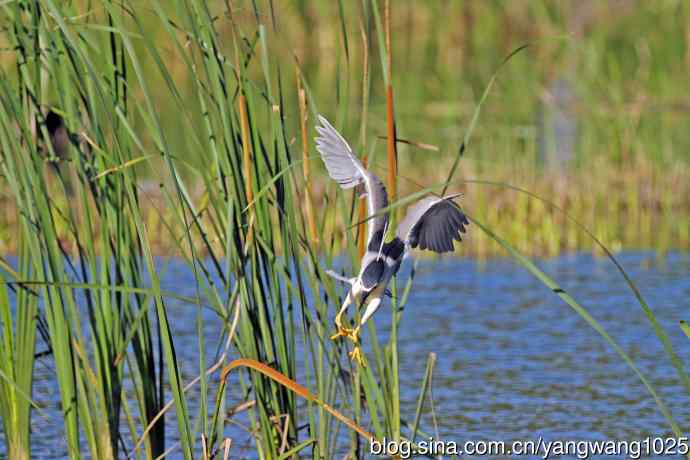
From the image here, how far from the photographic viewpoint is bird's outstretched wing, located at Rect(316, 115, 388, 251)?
2.79m

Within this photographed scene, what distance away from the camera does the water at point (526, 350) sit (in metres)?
5.18

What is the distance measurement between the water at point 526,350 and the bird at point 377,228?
160 centimetres

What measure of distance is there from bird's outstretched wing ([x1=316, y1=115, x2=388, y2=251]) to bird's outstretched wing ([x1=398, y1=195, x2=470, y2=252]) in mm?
62

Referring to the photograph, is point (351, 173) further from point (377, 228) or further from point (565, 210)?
point (565, 210)

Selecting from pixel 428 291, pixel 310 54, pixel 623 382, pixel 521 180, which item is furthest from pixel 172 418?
pixel 310 54

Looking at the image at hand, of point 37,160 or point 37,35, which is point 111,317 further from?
point 37,35

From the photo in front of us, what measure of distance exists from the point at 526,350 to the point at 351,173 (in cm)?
371

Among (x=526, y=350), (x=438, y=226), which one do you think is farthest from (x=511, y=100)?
(x=438, y=226)

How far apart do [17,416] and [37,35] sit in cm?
103

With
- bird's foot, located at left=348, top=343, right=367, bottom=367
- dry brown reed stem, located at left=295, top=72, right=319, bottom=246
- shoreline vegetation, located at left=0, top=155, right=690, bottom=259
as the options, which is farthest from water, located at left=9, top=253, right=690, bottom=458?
bird's foot, located at left=348, top=343, right=367, bottom=367

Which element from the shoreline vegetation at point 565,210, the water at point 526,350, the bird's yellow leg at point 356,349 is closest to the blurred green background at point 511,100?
the shoreline vegetation at point 565,210

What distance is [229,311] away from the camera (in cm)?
333

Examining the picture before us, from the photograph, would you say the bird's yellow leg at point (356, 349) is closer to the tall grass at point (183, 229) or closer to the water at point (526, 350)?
the tall grass at point (183, 229)

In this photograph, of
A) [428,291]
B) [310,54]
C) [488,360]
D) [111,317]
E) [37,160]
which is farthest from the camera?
[310,54]
